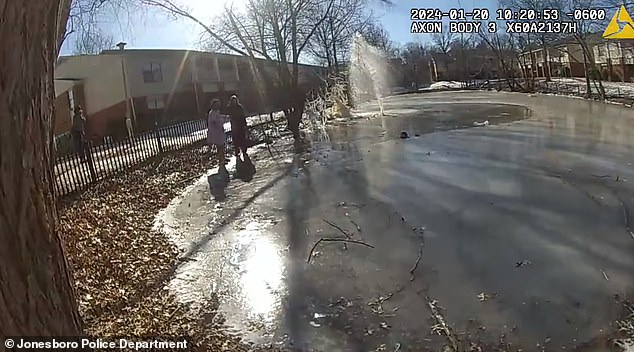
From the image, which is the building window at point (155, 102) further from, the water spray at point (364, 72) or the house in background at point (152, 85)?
the water spray at point (364, 72)

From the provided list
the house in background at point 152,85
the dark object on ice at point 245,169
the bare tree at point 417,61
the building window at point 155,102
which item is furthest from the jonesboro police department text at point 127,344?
the bare tree at point 417,61

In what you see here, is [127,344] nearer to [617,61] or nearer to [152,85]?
[152,85]

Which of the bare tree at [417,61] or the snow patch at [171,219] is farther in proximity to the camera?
the bare tree at [417,61]

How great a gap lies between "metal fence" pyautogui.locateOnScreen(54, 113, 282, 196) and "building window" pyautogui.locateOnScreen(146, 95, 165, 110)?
54.3ft

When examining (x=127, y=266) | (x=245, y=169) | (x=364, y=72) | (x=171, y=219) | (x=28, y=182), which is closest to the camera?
(x=28, y=182)

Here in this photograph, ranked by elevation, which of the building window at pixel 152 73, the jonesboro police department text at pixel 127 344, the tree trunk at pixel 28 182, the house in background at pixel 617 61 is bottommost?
the jonesboro police department text at pixel 127 344

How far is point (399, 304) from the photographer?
5.36 meters

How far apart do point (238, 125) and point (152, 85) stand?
24915 mm

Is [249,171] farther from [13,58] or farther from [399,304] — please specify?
[13,58]

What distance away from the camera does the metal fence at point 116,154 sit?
1035 cm

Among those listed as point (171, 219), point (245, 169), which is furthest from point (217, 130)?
point (171, 219)

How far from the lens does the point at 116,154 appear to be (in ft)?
44.8

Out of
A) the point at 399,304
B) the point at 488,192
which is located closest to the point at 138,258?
the point at 399,304

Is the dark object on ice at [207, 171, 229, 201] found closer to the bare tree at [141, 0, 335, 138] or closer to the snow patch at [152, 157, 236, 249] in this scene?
the snow patch at [152, 157, 236, 249]
